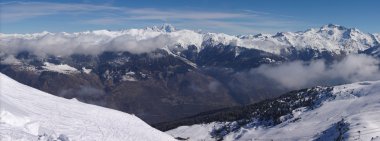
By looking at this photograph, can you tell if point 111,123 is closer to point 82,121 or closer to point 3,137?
point 82,121

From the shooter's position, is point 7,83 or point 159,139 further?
point 159,139

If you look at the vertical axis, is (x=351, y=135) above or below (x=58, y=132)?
below

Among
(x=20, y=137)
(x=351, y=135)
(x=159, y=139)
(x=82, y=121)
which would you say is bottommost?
(x=351, y=135)

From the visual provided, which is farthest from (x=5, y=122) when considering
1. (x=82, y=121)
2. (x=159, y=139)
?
(x=159, y=139)

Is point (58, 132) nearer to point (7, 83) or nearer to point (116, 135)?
point (116, 135)

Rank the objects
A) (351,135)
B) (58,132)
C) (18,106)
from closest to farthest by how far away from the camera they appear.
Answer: (58,132) < (18,106) < (351,135)

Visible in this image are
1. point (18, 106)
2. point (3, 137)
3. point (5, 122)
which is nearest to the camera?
point (3, 137)
